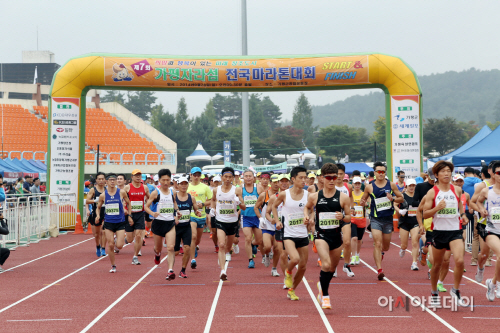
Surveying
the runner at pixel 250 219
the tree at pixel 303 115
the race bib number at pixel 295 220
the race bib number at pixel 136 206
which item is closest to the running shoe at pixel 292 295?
the race bib number at pixel 295 220

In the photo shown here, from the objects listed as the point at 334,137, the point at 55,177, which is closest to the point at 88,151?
the point at 55,177

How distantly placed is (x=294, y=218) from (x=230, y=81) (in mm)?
12374

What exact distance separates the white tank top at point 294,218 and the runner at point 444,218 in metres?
1.76

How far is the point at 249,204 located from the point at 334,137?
7908cm

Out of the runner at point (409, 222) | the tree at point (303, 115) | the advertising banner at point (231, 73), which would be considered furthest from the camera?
the tree at point (303, 115)

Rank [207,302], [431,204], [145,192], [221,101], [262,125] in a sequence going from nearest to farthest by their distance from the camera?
[431,204] < [207,302] < [145,192] < [262,125] < [221,101]

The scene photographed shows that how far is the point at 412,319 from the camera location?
300 inches

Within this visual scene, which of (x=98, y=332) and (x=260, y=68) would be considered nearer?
(x=98, y=332)

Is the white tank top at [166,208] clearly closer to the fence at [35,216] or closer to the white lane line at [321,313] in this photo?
the white lane line at [321,313]

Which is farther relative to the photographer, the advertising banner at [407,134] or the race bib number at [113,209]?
the advertising banner at [407,134]

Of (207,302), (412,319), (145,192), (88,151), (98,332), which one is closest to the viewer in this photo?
(98,332)

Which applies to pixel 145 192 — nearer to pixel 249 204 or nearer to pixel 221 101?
pixel 249 204

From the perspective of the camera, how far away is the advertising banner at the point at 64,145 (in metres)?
20.9

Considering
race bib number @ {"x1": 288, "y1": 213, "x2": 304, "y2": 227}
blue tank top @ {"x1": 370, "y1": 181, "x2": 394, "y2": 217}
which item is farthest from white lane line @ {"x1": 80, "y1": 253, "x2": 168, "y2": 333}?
blue tank top @ {"x1": 370, "y1": 181, "x2": 394, "y2": 217}
